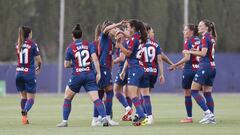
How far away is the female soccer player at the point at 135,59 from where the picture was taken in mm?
16984

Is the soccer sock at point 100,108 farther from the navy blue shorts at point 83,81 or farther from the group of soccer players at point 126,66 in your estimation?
the navy blue shorts at point 83,81

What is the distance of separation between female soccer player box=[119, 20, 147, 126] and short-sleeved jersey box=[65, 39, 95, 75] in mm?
794

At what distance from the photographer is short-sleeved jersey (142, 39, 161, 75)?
17.8 meters

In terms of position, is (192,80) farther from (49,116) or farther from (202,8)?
(202,8)

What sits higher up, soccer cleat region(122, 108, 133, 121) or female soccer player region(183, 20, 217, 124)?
female soccer player region(183, 20, 217, 124)

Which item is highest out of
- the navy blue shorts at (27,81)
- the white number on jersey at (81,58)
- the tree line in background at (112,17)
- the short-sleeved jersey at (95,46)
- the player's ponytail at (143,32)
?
the tree line in background at (112,17)

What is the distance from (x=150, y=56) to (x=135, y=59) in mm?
832

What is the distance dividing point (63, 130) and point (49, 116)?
5.21 meters

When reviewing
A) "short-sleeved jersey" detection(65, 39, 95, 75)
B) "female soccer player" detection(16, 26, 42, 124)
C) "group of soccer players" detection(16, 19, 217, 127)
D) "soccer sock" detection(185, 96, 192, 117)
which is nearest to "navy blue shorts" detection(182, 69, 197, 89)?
"group of soccer players" detection(16, 19, 217, 127)

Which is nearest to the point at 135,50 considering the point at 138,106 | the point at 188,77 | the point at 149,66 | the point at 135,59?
the point at 135,59

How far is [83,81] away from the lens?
54.3 ft

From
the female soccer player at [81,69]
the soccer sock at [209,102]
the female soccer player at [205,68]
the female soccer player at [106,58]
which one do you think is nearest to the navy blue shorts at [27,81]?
the female soccer player at [106,58]

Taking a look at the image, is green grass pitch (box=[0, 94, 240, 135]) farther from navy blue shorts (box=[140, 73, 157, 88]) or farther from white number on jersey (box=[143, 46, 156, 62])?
white number on jersey (box=[143, 46, 156, 62])

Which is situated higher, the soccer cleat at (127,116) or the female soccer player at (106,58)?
the female soccer player at (106,58)
